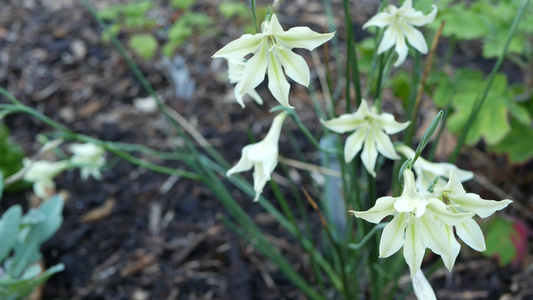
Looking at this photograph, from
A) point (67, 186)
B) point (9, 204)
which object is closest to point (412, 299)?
point (67, 186)

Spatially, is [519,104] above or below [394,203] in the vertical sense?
below

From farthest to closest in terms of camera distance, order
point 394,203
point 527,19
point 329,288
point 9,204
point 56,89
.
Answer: point 56,89 < point 9,204 < point 329,288 < point 527,19 < point 394,203

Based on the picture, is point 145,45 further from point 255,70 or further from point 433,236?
point 433,236

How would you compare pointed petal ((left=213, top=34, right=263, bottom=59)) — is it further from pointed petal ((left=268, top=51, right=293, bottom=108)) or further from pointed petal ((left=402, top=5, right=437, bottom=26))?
pointed petal ((left=402, top=5, right=437, bottom=26))

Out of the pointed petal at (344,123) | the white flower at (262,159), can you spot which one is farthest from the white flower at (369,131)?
the white flower at (262,159)

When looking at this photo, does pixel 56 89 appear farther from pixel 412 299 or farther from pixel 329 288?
pixel 412 299

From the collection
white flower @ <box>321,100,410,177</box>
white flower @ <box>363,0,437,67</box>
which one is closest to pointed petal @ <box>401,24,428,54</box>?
white flower @ <box>363,0,437,67</box>

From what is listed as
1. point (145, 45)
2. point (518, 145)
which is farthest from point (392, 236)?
point (145, 45)
